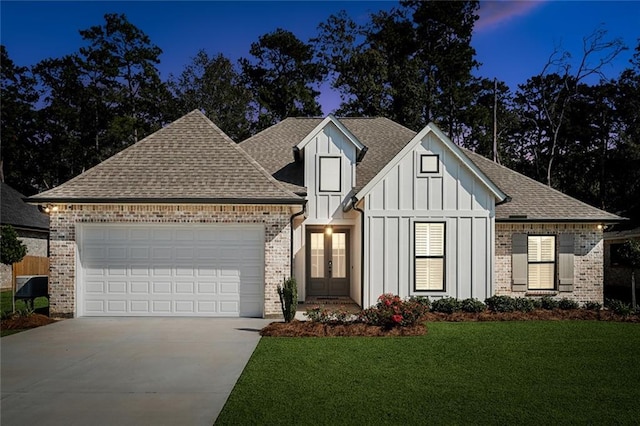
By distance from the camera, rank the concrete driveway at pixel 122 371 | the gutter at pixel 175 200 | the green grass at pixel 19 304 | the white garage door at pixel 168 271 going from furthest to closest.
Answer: the green grass at pixel 19 304
the white garage door at pixel 168 271
the gutter at pixel 175 200
the concrete driveway at pixel 122 371

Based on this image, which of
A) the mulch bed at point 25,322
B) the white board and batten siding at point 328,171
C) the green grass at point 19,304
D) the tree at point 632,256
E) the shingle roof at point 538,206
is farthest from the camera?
the white board and batten siding at point 328,171

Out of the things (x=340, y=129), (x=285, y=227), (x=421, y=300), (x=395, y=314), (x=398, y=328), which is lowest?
(x=398, y=328)

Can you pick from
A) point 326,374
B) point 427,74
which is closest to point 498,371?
point 326,374

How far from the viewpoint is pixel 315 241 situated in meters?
17.0

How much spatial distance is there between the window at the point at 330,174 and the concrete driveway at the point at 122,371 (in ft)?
18.2

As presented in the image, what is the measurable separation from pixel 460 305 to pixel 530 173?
31.9 m

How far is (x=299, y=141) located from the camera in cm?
1902

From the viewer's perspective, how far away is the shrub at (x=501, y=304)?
43.0 feet

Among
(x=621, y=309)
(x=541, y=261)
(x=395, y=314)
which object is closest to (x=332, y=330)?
(x=395, y=314)

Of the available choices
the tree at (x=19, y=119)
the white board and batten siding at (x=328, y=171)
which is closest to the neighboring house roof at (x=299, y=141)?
the white board and batten siding at (x=328, y=171)

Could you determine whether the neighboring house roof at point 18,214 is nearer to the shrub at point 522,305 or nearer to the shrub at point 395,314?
the shrub at point 395,314

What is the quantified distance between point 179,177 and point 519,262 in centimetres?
1050

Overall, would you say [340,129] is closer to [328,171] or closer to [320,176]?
[328,171]

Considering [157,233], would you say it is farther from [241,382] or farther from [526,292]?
[526,292]
